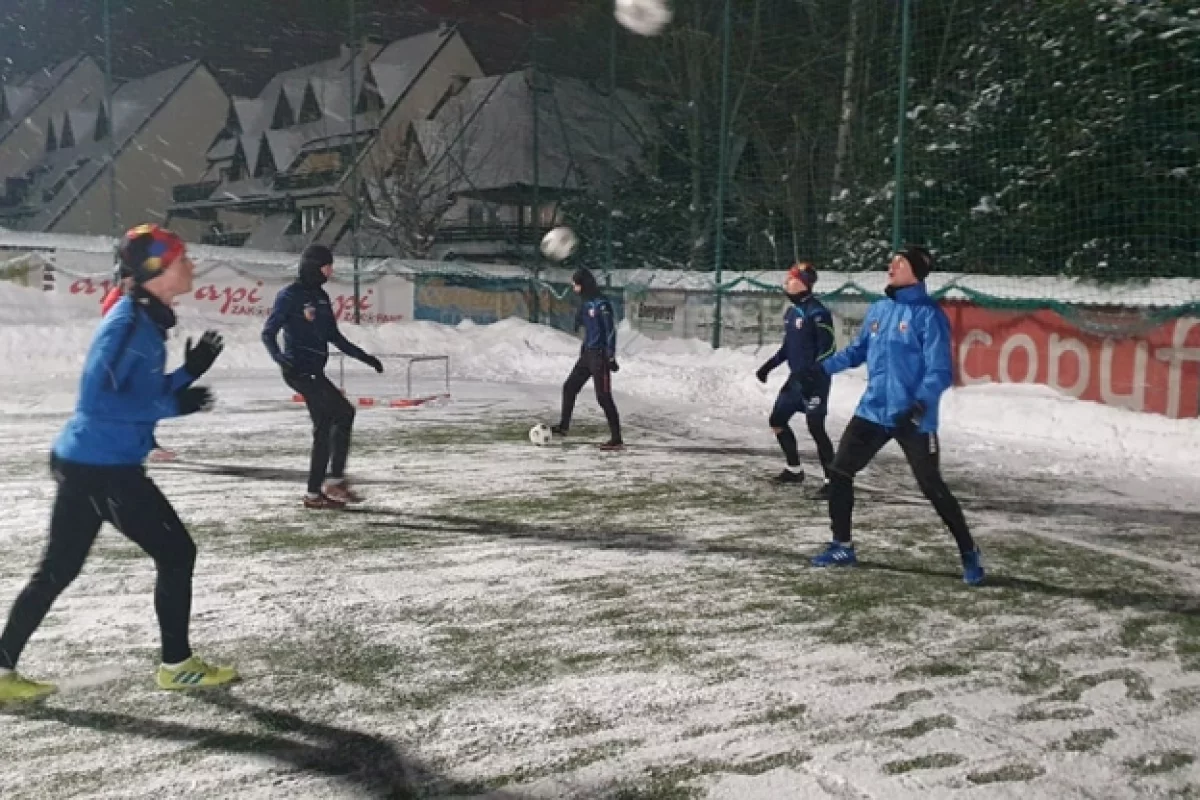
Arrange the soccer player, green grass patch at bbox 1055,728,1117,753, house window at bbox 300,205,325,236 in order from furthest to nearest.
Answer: house window at bbox 300,205,325,236 → the soccer player → green grass patch at bbox 1055,728,1117,753

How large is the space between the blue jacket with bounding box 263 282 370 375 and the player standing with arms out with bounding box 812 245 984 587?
3.75m

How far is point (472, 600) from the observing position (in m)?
5.17

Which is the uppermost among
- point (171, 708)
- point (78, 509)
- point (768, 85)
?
point (768, 85)

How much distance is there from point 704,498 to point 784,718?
4.16m

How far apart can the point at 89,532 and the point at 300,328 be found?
10.8ft

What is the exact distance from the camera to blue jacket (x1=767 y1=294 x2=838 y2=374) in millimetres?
7828

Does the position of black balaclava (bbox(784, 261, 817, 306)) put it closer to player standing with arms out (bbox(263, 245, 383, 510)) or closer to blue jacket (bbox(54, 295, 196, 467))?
player standing with arms out (bbox(263, 245, 383, 510))

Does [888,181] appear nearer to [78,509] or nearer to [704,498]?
[704,498]

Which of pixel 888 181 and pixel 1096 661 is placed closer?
pixel 1096 661

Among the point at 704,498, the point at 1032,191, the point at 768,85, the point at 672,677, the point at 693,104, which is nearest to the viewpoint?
the point at 672,677

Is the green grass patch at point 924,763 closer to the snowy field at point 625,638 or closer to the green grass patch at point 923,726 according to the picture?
the snowy field at point 625,638

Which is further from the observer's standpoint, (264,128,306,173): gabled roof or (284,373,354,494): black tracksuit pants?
(264,128,306,173): gabled roof

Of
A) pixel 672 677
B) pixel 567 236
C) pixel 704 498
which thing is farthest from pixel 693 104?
pixel 672 677

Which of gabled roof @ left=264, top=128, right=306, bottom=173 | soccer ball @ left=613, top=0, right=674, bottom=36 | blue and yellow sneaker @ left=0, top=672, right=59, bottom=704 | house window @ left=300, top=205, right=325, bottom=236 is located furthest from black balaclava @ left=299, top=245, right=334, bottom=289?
gabled roof @ left=264, top=128, right=306, bottom=173
